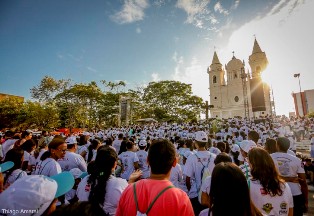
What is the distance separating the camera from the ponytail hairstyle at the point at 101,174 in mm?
2135

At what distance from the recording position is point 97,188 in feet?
7.04

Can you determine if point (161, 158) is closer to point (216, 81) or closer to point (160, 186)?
point (160, 186)

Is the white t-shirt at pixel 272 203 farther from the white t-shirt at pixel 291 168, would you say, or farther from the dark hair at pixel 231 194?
the white t-shirt at pixel 291 168

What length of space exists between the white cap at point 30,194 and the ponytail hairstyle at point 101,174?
70 cm

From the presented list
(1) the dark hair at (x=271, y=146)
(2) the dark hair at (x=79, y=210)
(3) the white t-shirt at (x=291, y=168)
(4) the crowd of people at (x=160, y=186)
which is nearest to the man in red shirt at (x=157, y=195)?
(4) the crowd of people at (x=160, y=186)

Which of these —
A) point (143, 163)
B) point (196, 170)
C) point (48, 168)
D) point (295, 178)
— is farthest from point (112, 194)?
point (143, 163)

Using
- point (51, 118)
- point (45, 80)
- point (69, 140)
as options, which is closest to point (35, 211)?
point (69, 140)

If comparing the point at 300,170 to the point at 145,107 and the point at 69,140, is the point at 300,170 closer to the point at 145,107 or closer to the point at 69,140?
the point at 69,140

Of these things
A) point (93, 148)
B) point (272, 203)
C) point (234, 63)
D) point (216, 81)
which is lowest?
point (272, 203)

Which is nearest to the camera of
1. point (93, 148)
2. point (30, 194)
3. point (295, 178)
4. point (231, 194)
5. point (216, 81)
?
point (30, 194)

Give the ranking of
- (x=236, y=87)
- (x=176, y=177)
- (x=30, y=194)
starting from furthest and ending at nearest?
1. (x=236, y=87)
2. (x=176, y=177)
3. (x=30, y=194)

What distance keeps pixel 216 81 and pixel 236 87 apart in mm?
5593

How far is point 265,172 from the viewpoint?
→ 2.21 metres

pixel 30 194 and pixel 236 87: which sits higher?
pixel 236 87
